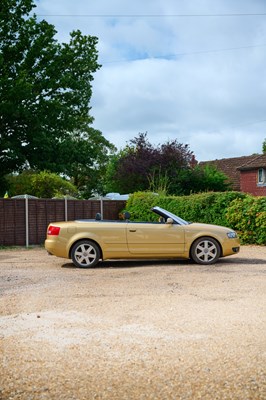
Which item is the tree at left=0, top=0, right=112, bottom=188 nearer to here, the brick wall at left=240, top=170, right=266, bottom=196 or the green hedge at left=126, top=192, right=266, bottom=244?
the green hedge at left=126, top=192, right=266, bottom=244

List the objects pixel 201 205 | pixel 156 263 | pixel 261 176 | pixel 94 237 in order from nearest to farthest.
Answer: pixel 94 237 → pixel 156 263 → pixel 201 205 → pixel 261 176

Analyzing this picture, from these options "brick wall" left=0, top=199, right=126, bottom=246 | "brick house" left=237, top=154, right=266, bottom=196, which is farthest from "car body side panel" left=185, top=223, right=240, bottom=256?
"brick house" left=237, top=154, right=266, bottom=196

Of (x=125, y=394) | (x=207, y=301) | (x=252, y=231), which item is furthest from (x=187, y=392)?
(x=252, y=231)

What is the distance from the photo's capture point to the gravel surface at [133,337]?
3852 millimetres

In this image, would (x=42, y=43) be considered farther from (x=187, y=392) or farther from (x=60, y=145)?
(x=187, y=392)

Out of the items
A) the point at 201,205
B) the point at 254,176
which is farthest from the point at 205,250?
the point at 254,176

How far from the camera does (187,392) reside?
12.2ft

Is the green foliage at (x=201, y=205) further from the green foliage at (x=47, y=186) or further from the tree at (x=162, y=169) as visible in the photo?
the tree at (x=162, y=169)

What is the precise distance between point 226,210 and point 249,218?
99 cm

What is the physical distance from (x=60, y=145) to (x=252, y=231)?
1794 centimetres

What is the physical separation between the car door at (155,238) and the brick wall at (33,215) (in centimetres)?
787

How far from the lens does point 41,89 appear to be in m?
31.7

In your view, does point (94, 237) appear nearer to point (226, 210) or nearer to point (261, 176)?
point (226, 210)

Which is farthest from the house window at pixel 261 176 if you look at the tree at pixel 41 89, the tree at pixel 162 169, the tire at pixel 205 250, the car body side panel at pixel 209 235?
the tire at pixel 205 250
